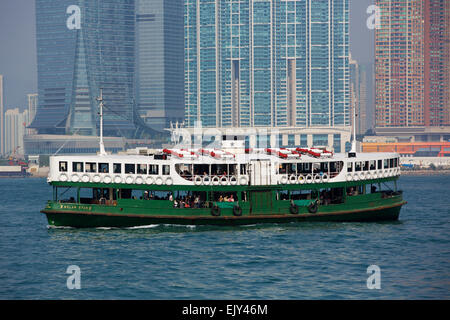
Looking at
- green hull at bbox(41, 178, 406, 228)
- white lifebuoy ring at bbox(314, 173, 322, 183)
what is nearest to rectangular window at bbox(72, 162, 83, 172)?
green hull at bbox(41, 178, 406, 228)

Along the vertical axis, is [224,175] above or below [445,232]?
above

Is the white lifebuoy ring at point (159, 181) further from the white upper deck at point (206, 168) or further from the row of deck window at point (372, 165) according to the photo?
the row of deck window at point (372, 165)

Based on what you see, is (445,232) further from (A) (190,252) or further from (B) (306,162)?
(A) (190,252)

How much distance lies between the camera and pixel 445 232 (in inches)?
1818

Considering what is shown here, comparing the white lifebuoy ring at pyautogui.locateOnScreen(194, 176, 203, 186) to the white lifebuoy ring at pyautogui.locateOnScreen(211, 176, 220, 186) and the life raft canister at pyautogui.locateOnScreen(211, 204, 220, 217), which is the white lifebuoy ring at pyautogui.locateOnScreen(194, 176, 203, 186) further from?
the life raft canister at pyautogui.locateOnScreen(211, 204, 220, 217)

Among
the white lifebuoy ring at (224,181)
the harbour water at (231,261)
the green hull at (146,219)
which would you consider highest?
the white lifebuoy ring at (224,181)

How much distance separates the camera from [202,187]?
43.9 m

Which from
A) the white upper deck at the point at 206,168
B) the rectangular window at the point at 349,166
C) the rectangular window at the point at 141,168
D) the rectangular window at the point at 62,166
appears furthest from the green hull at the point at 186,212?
the rectangular window at the point at 349,166

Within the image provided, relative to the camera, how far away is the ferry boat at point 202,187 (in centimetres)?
4369

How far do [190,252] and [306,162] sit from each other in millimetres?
12393

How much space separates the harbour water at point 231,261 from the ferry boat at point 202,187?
0.85 meters
